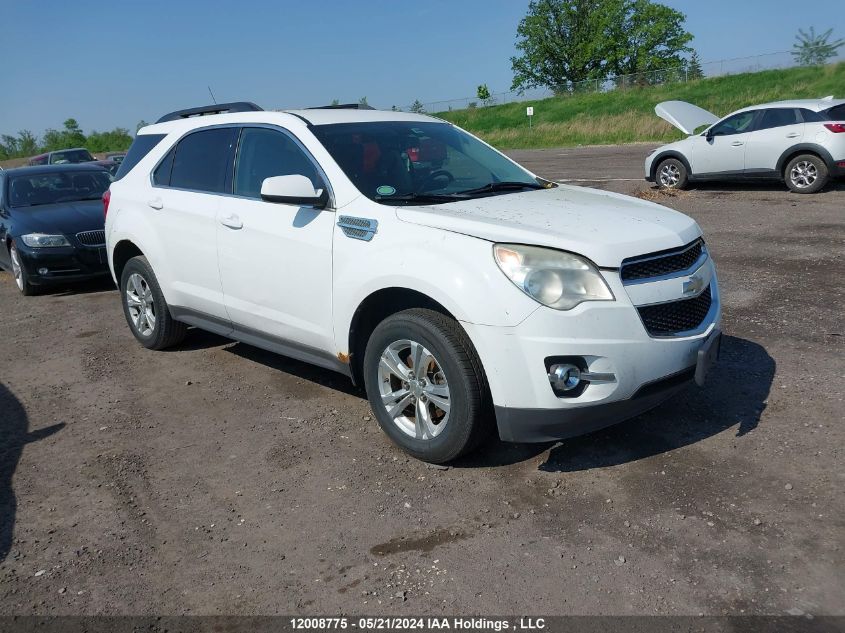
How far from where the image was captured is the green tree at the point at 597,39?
72812mm

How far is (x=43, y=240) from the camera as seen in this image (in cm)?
927

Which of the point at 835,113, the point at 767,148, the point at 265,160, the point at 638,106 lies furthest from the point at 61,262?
the point at 638,106

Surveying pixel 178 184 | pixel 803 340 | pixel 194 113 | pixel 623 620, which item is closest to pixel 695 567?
pixel 623 620

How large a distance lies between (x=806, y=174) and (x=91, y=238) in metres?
11.2

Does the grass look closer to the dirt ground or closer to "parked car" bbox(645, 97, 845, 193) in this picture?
"parked car" bbox(645, 97, 845, 193)

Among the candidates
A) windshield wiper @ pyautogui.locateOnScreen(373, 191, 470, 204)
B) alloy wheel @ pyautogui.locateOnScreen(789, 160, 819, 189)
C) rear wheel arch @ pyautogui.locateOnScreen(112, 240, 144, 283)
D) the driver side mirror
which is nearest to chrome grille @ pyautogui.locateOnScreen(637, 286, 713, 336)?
windshield wiper @ pyautogui.locateOnScreen(373, 191, 470, 204)

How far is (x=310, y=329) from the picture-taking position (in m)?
4.71

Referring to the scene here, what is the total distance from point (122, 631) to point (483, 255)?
2.22 m

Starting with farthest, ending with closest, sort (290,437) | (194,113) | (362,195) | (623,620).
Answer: (194,113) → (290,437) → (362,195) → (623,620)

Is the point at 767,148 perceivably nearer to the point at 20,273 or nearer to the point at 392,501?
the point at 20,273

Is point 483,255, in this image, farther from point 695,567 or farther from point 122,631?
point 122,631

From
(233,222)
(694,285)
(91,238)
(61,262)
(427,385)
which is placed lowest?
(61,262)

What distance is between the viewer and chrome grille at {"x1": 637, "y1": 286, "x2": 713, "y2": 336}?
3.80m

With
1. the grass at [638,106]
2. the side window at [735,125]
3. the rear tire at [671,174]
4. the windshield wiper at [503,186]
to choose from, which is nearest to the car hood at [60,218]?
the windshield wiper at [503,186]
